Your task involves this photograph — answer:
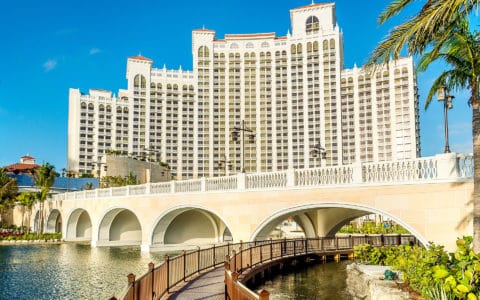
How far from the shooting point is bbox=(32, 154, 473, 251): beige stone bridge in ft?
53.0

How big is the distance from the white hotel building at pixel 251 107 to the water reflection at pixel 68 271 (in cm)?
7554

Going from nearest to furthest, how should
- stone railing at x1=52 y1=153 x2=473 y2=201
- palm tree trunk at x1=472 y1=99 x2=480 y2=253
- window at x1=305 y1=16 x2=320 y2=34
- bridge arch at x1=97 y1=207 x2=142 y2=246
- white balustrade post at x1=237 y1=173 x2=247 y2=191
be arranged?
palm tree trunk at x1=472 y1=99 x2=480 y2=253 < stone railing at x1=52 y1=153 x2=473 y2=201 < white balustrade post at x1=237 y1=173 x2=247 y2=191 < bridge arch at x1=97 y1=207 x2=142 y2=246 < window at x1=305 y1=16 x2=320 y2=34

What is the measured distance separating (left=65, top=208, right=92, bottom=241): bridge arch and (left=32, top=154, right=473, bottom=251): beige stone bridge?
779 centimetres

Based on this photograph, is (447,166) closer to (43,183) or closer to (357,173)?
(357,173)

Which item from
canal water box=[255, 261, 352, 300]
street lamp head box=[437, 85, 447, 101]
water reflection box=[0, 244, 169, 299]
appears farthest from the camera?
water reflection box=[0, 244, 169, 299]

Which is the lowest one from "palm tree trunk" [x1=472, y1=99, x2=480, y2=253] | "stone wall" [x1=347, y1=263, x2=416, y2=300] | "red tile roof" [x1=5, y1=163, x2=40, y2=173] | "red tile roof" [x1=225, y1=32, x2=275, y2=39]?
"stone wall" [x1=347, y1=263, x2=416, y2=300]

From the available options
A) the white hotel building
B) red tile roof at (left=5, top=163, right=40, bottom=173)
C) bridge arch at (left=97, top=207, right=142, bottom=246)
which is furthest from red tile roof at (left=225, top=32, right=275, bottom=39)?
bridge arch at (left=97, top=207, right=142, bottom=246)

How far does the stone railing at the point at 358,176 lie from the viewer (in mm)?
15992

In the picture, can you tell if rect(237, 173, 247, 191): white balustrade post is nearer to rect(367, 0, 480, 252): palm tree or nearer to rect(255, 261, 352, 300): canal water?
rect(255, 261, 352, 300): canal water

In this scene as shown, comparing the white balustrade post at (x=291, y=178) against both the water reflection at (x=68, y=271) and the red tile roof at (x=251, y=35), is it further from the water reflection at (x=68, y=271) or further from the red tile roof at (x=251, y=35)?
the red tile roof at (x=251, y=35)

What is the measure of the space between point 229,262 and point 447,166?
9.07 m

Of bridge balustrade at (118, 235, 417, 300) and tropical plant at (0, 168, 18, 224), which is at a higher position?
tropical plant at (0, 168, 18, 224)

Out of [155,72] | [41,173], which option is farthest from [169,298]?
[155,72]

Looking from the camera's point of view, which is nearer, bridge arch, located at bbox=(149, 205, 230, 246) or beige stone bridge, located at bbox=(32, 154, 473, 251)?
beige stone bridge, located at bbox=(32, 154, 473, 251)
